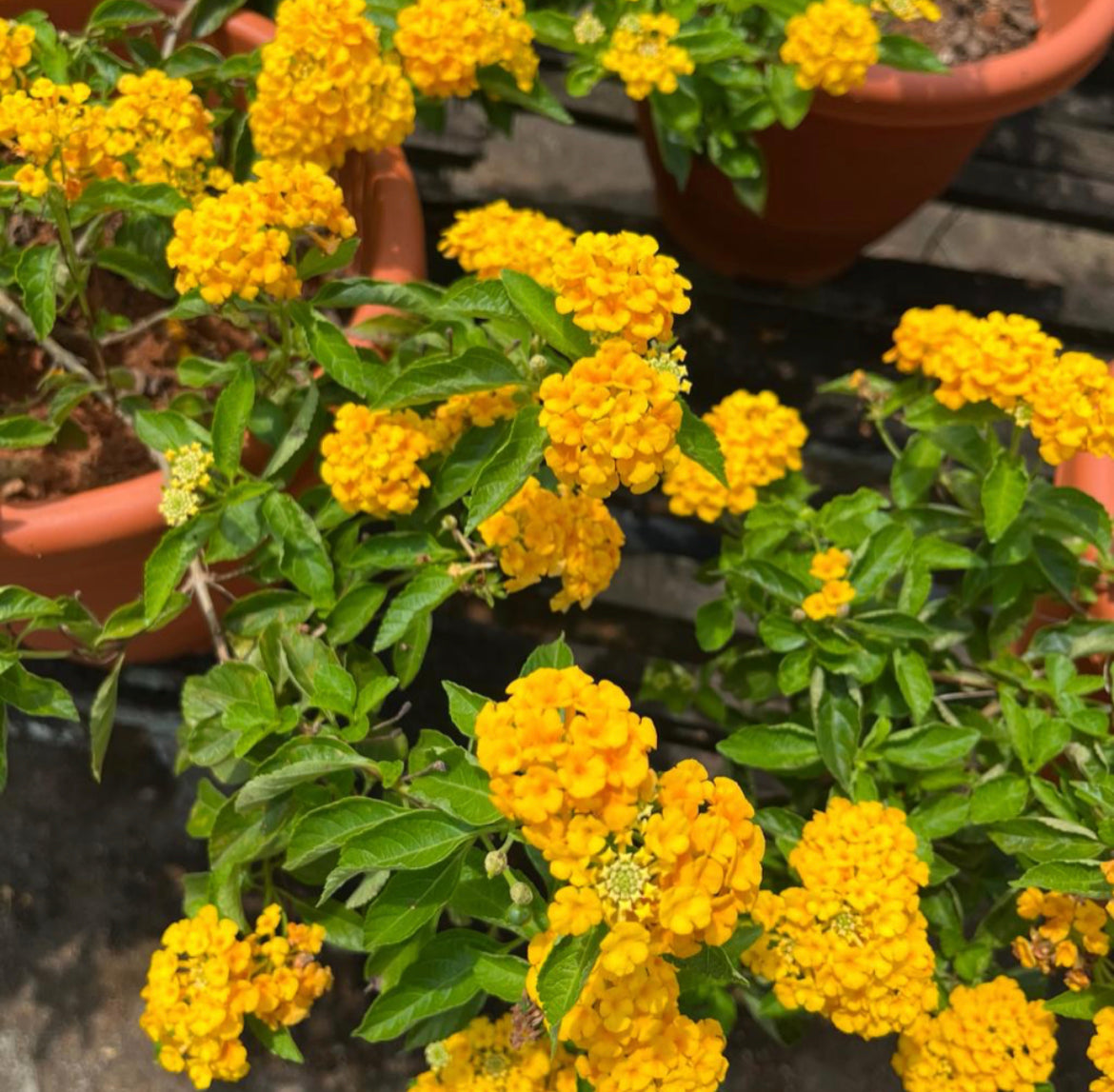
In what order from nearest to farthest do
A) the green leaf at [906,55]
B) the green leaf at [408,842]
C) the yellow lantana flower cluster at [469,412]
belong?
1. the green leaf at [408,842]
2. the yellow lantana flower cluster at [469,412]
3. the green leaf at [906,55]

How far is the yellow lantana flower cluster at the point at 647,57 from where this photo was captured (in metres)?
1.21

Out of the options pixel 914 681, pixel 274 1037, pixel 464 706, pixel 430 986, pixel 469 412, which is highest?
pixel 469 412

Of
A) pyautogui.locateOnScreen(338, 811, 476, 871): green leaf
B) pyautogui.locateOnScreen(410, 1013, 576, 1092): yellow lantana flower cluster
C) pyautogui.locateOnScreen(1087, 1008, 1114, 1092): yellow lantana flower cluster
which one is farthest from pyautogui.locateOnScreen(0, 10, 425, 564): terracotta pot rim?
pyautogui.locateOnScreen(1087, 1008, 1114, 1092): yellow lantana flower cluster

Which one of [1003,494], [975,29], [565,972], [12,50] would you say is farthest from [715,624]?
[975,29]

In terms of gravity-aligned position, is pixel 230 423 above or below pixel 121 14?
below

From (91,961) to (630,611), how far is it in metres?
0.84

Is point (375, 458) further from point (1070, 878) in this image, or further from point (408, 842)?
point (1070, 878)

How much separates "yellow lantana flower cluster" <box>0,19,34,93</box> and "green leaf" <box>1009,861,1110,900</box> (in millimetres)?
1140

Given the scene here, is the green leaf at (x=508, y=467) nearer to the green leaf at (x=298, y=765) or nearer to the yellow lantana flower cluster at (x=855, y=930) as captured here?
the green leaf at (x=298, y=765)

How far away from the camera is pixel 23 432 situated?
1.05 m

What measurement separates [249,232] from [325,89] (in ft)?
0.65

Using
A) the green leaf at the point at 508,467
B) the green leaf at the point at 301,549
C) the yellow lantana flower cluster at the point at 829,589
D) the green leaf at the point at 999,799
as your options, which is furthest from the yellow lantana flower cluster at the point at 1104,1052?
the green leaf at the point at 301,549

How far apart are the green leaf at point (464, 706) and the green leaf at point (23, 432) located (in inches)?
20.5

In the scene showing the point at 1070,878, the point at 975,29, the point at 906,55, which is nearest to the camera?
the point at 1070,878
